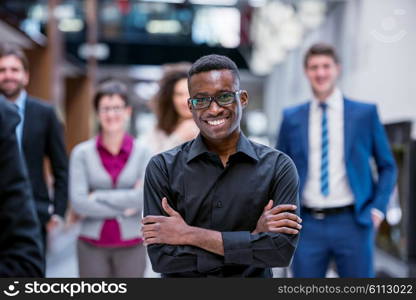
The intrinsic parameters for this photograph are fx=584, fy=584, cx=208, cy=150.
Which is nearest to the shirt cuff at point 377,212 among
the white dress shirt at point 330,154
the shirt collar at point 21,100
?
the white dress shirt at point 330,154

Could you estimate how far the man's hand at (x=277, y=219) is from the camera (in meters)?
1.29

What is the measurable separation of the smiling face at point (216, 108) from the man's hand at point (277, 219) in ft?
0.64

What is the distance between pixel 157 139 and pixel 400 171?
2810mm

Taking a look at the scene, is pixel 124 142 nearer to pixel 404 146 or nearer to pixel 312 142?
pixel 312 142

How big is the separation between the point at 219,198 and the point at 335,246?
3.69 feet

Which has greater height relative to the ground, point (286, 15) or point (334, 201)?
point (286, 15)

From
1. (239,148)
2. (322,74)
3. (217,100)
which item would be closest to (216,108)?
(217,100)

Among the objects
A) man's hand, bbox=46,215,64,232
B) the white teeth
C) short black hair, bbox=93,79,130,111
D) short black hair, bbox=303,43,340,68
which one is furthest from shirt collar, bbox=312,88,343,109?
man's hand, bbox=46,215,64,232

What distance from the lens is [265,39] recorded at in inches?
310

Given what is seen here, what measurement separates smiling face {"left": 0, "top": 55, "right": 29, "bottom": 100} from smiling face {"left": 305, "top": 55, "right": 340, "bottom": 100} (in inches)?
54.4

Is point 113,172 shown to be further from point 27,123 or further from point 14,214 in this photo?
point 14,214

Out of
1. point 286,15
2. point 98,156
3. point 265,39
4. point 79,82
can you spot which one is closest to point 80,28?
point 79,82

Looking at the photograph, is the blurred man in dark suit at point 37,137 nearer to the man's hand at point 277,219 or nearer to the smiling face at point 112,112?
the smiling face at point 112,112

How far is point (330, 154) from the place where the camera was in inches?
77.6
